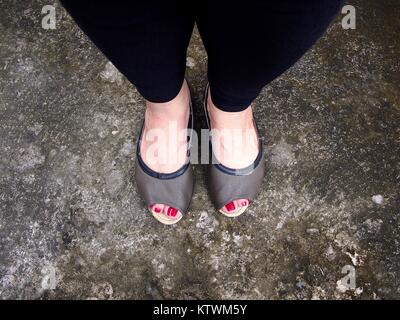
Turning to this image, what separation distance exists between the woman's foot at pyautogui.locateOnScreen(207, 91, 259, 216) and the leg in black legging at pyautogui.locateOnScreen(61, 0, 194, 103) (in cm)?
24

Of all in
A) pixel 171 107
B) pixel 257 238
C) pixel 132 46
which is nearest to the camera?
pixel 132 46

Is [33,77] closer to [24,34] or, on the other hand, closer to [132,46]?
[24,34]

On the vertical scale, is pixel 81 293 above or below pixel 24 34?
below

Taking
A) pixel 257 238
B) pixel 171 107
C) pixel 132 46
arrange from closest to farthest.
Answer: pixel 132 46 < pixel 171 107 < pixel 257 238

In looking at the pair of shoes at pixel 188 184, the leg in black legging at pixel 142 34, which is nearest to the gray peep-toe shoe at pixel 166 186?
the pair of shoes at pixel 188 184

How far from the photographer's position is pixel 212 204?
42.4 inches

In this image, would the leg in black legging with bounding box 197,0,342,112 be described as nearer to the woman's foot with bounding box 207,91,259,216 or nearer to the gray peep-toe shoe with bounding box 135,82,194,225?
the woman's foot with bounding box 207,91,259,216

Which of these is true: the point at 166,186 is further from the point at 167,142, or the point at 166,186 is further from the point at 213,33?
the point at 213,33

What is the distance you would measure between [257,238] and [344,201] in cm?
24

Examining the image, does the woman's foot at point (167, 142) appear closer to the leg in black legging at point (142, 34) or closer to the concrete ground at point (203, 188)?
the concrete ground at point (203, 188)

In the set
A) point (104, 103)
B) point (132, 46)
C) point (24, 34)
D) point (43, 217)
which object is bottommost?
point (43, 217)

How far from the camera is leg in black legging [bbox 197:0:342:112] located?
1.66 feet

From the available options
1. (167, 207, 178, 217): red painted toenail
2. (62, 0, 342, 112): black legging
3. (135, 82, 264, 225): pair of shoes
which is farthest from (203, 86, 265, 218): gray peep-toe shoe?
(62, 0, 342, 112): black legging
